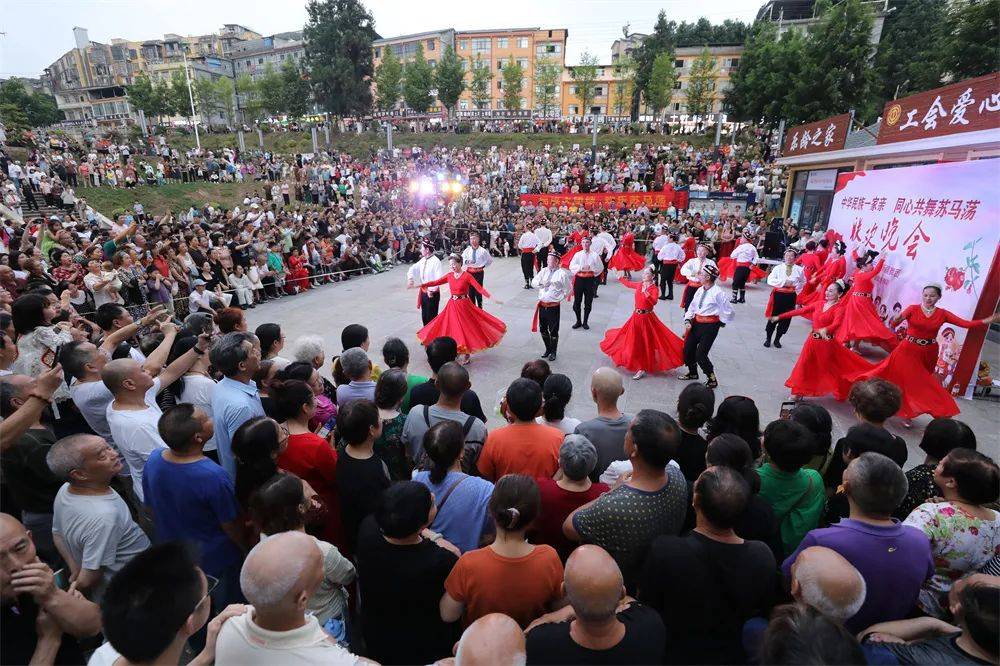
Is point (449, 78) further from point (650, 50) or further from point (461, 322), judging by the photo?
point (461, 322)

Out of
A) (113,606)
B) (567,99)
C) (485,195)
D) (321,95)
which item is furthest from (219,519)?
(567,99)

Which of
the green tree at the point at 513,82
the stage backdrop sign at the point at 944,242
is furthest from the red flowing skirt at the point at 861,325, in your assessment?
the green tree at the point at 513,82

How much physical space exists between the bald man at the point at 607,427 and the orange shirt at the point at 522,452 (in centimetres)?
25

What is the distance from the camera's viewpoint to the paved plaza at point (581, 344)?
6.08m

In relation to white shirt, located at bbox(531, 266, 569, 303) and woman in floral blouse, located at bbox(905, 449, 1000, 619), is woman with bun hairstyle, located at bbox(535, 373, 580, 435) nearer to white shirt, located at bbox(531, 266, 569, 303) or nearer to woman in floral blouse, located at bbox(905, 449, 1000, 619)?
woman in floral blouse, located at bbox(905, 449, 1000, 619)

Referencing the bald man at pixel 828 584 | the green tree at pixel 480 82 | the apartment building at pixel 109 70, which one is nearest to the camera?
the bald man at pixel 828 584

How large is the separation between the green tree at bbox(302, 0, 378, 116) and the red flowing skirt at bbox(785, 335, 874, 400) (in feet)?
145

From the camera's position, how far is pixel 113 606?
1415 mm

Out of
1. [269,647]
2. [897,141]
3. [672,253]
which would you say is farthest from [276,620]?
[897,141]

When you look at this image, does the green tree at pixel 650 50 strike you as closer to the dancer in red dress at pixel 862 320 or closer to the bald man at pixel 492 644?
the dancer in red dress at pixel 862 320

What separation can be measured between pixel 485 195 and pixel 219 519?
2427cm

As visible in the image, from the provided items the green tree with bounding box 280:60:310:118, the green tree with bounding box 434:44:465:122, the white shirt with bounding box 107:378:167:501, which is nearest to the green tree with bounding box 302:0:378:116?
the green tree with bounding box 280:60:310:118

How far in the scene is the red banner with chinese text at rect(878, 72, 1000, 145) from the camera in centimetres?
792

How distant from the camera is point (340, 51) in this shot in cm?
4138
